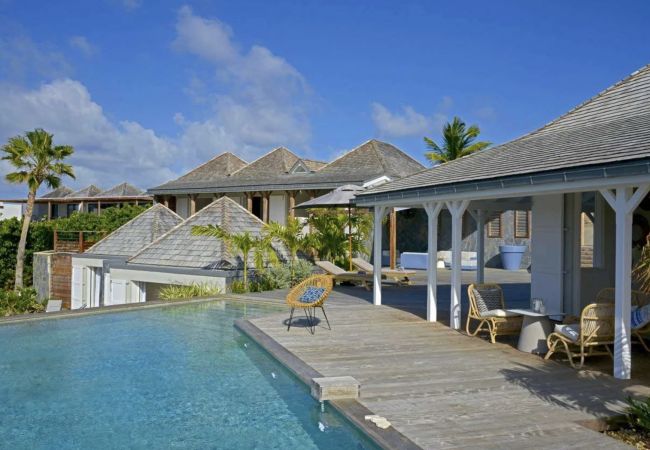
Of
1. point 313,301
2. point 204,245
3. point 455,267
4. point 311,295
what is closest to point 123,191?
point 204,245

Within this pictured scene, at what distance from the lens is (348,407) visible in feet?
19.1

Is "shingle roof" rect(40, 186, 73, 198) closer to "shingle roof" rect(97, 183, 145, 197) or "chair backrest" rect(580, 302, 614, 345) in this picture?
"shingle roof" rect(97, 183, 145, 197)

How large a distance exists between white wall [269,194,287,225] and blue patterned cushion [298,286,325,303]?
62.0 ft

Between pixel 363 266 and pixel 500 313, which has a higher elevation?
pixel 363 266

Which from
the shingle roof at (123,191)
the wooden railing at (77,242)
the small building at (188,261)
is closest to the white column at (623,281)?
the small building at (188,261)

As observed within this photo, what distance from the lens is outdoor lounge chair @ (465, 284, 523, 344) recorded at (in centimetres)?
900

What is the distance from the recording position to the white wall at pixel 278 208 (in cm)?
2931

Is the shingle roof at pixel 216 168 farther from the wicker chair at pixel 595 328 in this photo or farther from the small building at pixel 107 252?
the wicker chair at pixel 595 328

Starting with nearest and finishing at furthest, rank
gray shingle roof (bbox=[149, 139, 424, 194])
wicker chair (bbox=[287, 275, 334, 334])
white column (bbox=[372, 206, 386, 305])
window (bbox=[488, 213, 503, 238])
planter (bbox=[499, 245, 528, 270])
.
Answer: wicker chair (bbox=[287, 275, 334, 334]), white column (bbox=[372, 206, 386, 305]), planter (bbox=[499, 245, 528, 270]), window (bbox=[488, 213, 503, 238]), gray shingle roof (bbox=[149, 139, 424, 194])

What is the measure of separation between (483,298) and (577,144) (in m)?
2.88

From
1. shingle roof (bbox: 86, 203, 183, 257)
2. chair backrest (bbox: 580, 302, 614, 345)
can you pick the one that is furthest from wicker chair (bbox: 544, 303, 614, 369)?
shingle roof (bbox: 86, 203, 183, 257)

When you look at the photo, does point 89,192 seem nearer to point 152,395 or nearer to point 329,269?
point 329,269

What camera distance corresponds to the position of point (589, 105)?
11.2m

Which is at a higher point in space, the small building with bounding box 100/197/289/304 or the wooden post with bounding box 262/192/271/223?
the wooden post with bounding box 262/192/271/223
